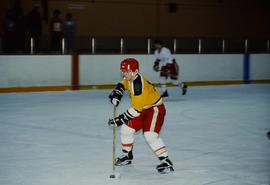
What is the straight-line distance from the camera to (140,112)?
6.10 meters

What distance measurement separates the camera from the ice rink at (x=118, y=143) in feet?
19.7

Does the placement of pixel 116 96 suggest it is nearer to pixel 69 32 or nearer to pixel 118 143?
pixel 118 143

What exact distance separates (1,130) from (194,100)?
575 cm

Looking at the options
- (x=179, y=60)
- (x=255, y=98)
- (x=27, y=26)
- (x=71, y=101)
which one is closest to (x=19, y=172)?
(x=71, y=101)

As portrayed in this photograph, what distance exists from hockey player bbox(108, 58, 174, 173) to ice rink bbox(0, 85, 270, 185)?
0.79ft

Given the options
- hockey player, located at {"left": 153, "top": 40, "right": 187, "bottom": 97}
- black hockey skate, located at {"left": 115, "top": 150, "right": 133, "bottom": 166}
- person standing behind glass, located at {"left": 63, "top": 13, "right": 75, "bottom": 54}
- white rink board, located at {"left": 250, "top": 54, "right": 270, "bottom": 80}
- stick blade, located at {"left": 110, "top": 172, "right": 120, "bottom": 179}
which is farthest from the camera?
white rink board, located at {"left": 250, "top": 54, "right": 270, "bottom": 80}

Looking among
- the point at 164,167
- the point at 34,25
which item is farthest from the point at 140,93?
the point at 34,25

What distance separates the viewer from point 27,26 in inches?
641

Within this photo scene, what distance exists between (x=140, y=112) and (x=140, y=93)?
176 mm

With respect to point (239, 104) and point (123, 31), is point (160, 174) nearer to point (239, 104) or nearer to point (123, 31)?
point (239, 104)

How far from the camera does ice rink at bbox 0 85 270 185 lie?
5.99 m

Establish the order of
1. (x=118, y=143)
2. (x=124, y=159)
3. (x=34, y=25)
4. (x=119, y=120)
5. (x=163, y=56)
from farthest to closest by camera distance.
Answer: (x=34, y=25)
(x=163, y=56)
(x=118, y=143)
(x=124, y=159)
(x=119, y=120)

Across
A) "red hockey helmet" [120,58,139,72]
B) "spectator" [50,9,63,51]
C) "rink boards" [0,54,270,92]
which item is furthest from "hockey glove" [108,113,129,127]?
"spectator" [50,9,63,51]

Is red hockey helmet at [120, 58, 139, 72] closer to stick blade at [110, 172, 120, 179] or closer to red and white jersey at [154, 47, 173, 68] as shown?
stick blade at [110, 172, 120, 179]
